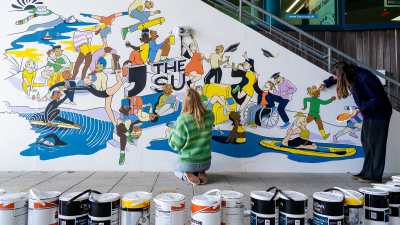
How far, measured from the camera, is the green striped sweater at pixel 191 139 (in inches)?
145

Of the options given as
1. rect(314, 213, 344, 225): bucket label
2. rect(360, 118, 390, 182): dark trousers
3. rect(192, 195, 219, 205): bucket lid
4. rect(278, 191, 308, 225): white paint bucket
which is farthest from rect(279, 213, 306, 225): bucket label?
rect(360, 118, 390, 182): dark trousers

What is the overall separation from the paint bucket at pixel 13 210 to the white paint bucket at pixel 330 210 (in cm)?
233

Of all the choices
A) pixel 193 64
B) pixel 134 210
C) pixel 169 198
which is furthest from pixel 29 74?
pixel 169 198

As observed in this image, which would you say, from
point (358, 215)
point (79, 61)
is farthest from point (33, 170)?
point (358, 215)

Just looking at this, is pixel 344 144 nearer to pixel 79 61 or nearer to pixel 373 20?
pixel 373 20

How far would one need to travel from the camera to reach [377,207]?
2045 millimetres

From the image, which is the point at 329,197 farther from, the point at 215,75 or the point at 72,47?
the point at 72,47

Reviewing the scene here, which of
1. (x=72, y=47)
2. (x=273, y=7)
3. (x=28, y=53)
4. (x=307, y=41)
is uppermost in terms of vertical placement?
(x=273, y=7)

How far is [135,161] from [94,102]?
138cm

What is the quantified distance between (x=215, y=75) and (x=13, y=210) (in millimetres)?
3633

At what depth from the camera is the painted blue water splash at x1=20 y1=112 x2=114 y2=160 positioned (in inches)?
179

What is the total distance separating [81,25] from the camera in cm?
465

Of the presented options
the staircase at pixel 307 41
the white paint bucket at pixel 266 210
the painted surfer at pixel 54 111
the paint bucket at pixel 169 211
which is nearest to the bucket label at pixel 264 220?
the white paint bucket at pixel 266 210

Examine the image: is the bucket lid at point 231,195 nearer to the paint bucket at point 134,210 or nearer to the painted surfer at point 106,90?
the paint bucket at point 134,210
